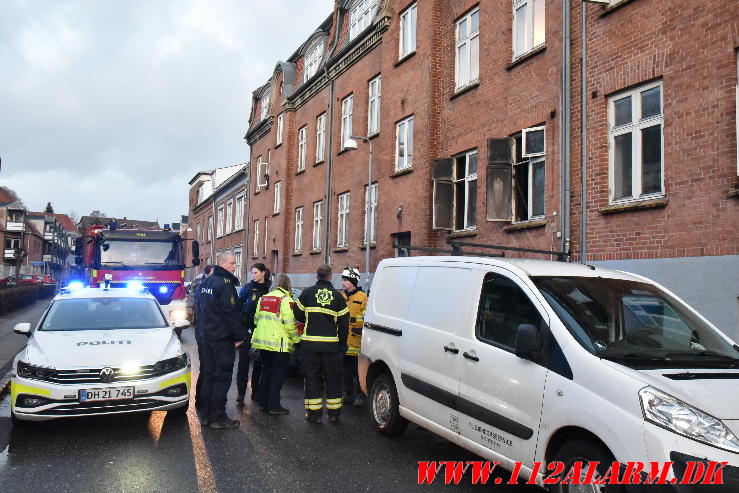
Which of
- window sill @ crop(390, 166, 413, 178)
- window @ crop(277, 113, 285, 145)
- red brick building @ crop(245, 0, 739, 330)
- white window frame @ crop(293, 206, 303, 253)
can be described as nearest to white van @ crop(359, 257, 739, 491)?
red brick building @ crop(245, 0, 739, 330)

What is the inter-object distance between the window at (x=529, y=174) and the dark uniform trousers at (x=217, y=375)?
7.01m

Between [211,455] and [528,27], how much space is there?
10.2 metres

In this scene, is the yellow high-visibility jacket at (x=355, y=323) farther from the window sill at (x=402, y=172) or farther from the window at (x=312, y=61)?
the window at (x=312, y=61)

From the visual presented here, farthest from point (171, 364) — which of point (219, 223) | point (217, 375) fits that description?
point (219, 223)

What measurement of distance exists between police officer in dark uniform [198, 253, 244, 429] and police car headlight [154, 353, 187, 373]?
263 millimetres

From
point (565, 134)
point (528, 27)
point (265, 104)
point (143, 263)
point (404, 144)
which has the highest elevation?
point (265, 104)

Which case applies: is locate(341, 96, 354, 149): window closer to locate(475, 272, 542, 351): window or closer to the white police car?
the white police car

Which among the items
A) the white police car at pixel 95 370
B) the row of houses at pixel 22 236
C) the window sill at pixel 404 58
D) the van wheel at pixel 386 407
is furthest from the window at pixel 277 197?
the row of houses at pixel 22 236

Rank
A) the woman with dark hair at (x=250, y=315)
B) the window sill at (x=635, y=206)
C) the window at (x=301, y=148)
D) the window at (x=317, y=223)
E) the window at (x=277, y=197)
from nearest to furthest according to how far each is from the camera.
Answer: the woman with dark hair at (x=250, y=315), the window sill at (x=635, y=206), the window at (x=317, y=223), the window at (x=301, y=148), the window at (x=277, y=197)

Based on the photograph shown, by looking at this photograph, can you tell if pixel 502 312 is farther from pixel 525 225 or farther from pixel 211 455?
pixel 525 225

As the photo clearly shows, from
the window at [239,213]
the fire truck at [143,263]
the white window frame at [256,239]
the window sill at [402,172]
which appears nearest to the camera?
the fire truck at [143,263]

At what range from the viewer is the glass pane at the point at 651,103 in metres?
9.32

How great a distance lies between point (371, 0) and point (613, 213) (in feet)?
42.7

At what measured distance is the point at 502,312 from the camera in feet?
16.3
